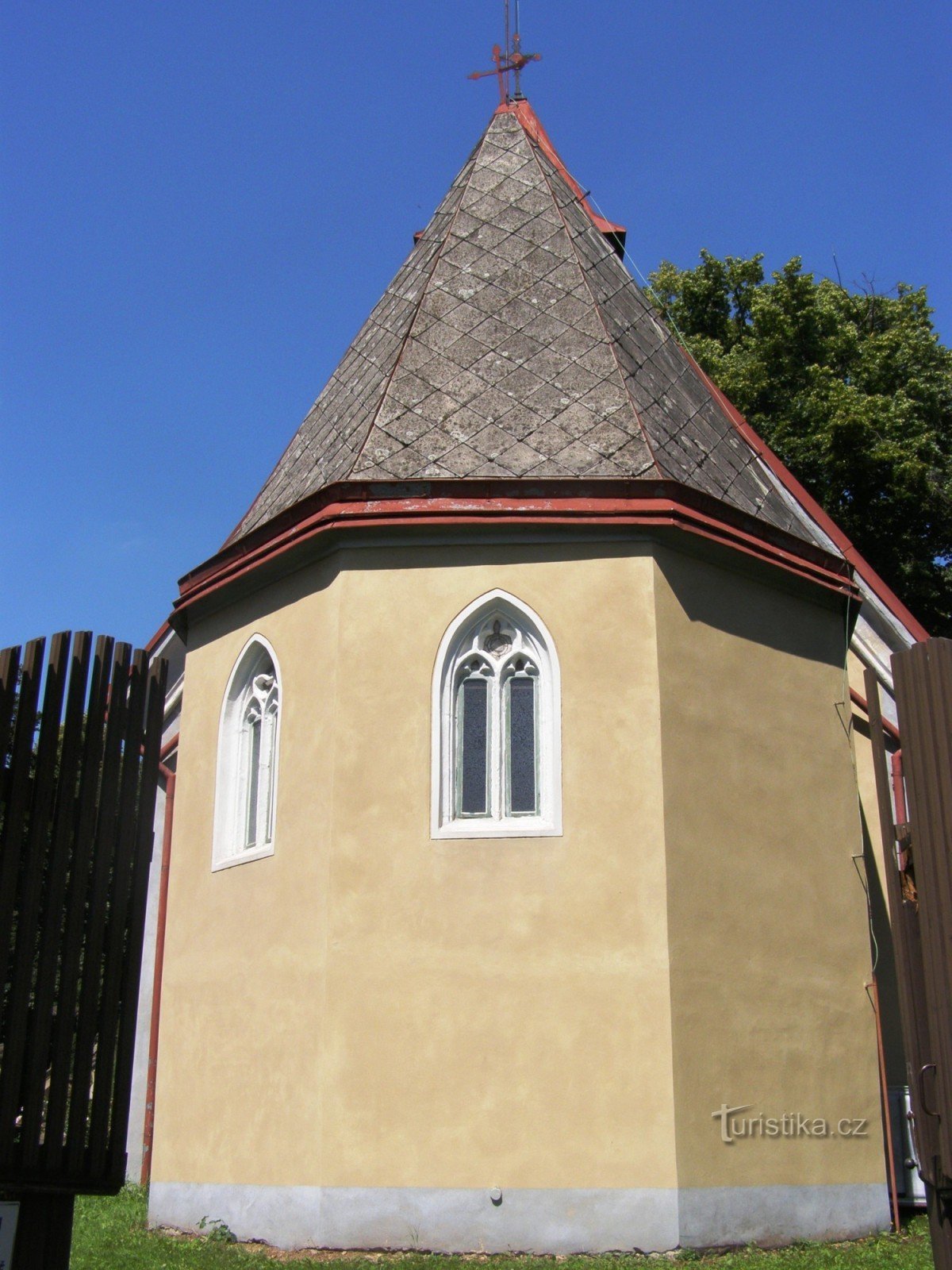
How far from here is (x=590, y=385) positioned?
A: 11.9 m

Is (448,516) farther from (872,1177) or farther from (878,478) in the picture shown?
(878,478)

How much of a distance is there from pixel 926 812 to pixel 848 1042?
3.97 metres

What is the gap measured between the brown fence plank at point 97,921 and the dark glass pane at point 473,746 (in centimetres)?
386

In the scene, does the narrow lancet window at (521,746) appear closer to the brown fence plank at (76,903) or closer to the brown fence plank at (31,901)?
the brown fence plank at (76,903)

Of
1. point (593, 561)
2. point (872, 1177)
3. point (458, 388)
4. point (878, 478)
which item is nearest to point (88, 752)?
point (593, 561)

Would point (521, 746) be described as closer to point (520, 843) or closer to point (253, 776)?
point (520, 843)

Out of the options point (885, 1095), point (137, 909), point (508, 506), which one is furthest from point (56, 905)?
point (885, 1095)

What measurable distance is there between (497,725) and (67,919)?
4532 millimetres

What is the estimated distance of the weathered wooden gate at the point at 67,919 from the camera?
610cm

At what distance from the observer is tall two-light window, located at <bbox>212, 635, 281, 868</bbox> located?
446 inches

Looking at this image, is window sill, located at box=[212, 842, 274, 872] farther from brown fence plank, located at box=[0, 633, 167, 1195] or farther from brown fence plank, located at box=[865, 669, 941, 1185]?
brown fence plank, located at box=[865, 669, 941, 1185]

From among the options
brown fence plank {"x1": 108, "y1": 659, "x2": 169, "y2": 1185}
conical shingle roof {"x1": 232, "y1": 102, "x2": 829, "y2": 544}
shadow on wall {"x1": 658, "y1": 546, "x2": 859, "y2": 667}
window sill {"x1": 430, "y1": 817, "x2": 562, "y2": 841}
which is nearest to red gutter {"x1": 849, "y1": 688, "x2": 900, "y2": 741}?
shadow on wall {"x1": 658, "y1": 546, "x2": 859, "y2": 667}

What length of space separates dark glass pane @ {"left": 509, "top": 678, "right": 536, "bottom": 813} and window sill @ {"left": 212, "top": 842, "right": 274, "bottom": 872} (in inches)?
79.6

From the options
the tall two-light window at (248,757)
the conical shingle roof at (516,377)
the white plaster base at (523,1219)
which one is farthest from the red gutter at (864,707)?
the tall two-light window at (248,757)
